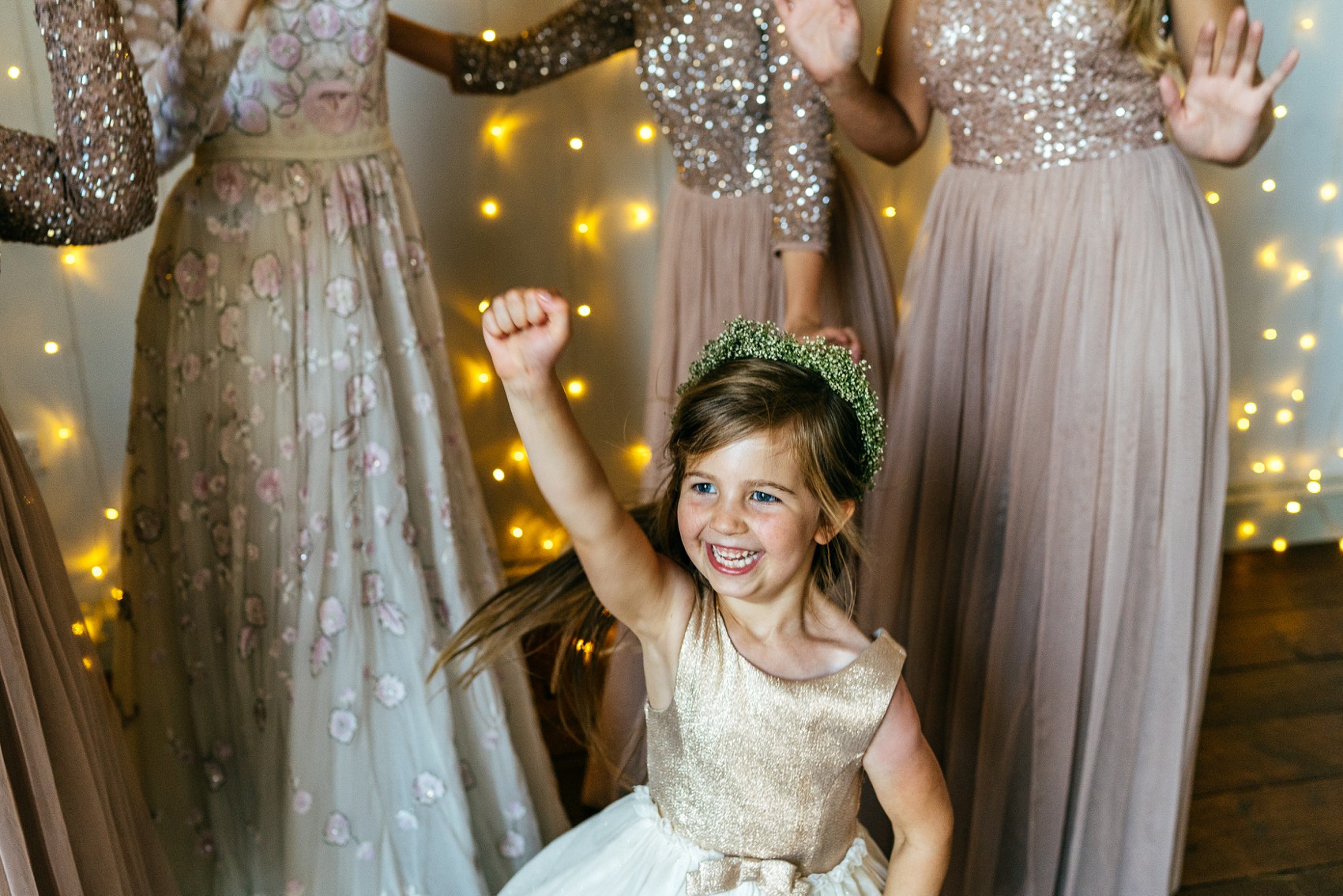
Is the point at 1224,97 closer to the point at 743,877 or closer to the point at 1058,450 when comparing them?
the point at 1058,450

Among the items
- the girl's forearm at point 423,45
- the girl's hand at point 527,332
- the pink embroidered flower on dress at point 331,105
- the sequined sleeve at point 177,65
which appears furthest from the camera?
the girl's forearm at point 423,45

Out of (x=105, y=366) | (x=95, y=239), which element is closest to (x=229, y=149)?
(x=95, y=239)

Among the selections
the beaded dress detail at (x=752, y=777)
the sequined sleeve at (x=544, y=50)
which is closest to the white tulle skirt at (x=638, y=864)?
the beaded dress detail at (x=752, y=777)

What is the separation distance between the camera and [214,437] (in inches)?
60.1

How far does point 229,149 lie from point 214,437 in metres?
0.35

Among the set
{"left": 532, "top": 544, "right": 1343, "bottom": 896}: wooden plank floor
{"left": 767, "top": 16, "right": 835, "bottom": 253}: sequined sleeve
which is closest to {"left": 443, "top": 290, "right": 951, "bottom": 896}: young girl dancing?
{"left": 767, "top": 16, "right": 835, "bottom": 253}: sequined sleeve

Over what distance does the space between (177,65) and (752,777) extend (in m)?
0.96

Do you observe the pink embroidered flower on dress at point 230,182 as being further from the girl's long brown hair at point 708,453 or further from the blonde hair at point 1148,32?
the blonde hair at point 1148,32

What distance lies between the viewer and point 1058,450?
153cm

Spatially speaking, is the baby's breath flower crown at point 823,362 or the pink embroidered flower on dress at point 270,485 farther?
the pink embroidered flower on dress at point 270,485

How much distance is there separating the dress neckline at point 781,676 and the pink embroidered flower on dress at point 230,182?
758 millimetres

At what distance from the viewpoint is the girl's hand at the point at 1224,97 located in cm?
134

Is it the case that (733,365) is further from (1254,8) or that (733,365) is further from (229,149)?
(1254,8)

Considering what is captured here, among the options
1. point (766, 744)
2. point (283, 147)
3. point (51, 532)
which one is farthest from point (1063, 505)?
point (51, 532)
